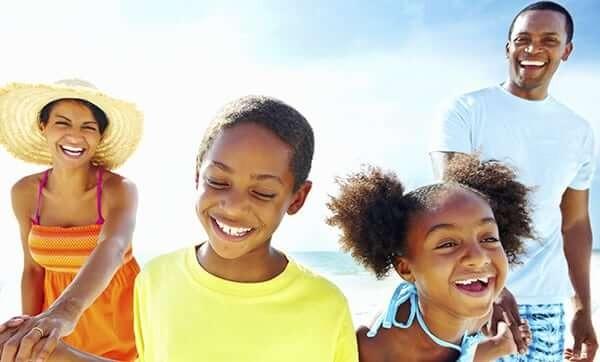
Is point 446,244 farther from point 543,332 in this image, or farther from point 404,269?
point 543,332

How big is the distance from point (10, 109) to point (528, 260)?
2628 mm

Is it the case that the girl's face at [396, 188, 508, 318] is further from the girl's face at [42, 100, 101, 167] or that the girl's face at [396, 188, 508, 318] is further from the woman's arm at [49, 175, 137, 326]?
the girl's face at [42, 100, 101, 167]

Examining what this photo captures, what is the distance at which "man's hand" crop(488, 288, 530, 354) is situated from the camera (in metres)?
2.63

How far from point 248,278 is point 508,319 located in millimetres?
1148

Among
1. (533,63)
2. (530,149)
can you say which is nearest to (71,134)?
(530,149)

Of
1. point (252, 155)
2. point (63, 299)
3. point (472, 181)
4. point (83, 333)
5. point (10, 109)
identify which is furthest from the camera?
point (10, 109)

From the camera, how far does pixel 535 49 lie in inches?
133

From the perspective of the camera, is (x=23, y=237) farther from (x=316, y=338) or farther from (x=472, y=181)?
(x=472, y=181)

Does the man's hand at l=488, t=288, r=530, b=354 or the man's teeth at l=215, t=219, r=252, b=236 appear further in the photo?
the man's hand at l=488, t=288, r=530, b=354

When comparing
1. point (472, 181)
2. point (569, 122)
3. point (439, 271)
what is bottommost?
point (439, 271)

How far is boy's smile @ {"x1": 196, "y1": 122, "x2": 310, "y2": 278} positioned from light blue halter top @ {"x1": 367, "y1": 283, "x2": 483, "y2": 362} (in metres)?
0.59

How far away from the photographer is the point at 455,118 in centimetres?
314

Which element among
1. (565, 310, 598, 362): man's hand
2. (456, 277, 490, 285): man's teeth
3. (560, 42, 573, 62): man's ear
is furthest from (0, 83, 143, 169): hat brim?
(565, 310, 598, 362): man's hand

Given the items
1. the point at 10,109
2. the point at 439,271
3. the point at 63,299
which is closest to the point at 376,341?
the point at 439,271
